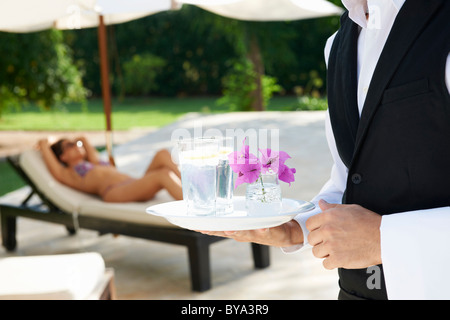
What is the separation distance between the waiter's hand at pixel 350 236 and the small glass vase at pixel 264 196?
152mm

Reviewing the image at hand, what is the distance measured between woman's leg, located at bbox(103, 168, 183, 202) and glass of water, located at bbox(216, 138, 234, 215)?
3267 millimetres

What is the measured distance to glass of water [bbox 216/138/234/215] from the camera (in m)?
1.29

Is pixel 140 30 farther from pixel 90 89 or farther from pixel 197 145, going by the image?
pixel 197 145

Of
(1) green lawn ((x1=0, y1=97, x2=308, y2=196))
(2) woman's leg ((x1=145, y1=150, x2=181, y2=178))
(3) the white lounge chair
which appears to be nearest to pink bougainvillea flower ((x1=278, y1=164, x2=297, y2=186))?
(3) the white lounge chair

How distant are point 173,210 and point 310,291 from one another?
8.94ft

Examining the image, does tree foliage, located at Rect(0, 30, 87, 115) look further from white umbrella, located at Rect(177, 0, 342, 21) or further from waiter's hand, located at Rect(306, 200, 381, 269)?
waiter's hand, located at Rect(306, 200, 381, 269)

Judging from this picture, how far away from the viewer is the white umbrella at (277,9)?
6.16 m

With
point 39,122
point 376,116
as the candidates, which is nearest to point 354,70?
point 376,116

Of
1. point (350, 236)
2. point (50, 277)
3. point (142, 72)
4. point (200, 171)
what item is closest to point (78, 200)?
point (50, 277)

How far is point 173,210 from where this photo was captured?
131cm

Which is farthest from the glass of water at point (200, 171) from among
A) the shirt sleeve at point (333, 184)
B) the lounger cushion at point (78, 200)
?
the lounger cushion at point (78, 200)

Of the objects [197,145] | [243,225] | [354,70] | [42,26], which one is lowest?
[243,225]

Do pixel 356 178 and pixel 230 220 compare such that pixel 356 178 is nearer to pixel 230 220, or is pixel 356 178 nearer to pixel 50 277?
pixel 230 220

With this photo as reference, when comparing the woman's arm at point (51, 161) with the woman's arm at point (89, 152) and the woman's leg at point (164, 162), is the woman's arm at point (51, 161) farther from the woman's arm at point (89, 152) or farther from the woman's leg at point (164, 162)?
the woman's leg at point (164, 162)
